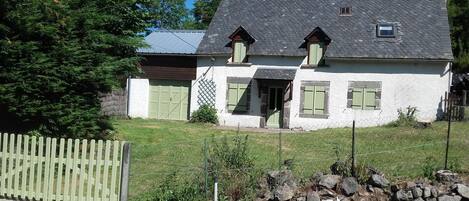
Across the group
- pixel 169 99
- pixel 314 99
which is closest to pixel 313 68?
pixel 314 99

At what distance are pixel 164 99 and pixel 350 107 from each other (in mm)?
9302

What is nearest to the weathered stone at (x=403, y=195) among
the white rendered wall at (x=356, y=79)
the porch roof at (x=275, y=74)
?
the white rendered wall at (x=356, y=79)

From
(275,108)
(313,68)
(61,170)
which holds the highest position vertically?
(313,68)

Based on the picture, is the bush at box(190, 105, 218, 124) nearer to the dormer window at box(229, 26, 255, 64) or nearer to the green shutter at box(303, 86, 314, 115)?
the dormer window at box(229, 26, 255, 64)

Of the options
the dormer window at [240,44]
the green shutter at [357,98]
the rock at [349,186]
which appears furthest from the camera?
the dormer window at [240,44]

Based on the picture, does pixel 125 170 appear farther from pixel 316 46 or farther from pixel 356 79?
pixel 316 46

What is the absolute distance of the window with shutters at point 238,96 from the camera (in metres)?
25.3

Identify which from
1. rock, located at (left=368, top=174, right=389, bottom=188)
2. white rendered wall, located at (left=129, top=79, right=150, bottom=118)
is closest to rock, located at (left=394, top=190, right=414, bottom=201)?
rock, located at (left=368, top=174, right=389, bottom=188)

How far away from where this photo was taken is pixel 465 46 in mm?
46438

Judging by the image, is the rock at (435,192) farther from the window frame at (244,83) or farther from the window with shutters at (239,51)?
the window with shutters at (239,51)

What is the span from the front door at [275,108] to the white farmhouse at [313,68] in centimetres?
5

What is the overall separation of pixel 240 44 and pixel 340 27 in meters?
4.58

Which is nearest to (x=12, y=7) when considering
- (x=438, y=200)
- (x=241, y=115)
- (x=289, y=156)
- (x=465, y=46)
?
(x=289, y=156)

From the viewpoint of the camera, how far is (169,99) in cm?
2761
